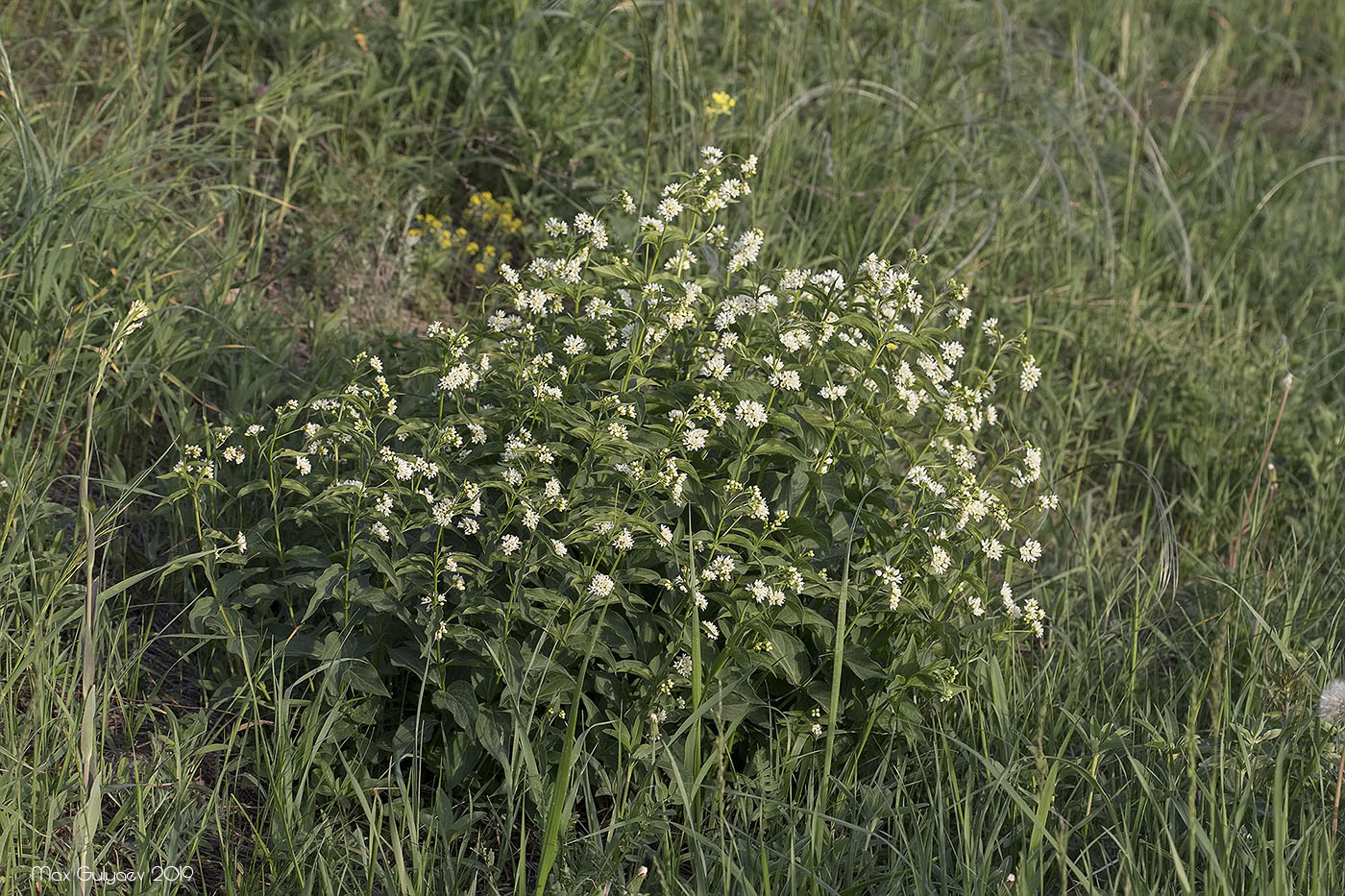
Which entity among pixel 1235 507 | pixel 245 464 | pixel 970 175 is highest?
pixel 970 175

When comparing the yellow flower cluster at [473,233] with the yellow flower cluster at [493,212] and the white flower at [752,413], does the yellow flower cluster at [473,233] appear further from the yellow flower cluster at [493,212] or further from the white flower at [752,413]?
the white flower at [752,413]

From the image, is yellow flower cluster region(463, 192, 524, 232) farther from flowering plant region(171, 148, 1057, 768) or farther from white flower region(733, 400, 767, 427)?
white flower region(733, 400, 767, 427)

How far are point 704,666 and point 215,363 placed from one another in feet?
5.43

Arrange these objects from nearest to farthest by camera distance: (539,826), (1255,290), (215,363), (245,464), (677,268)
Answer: (539,826) → (677,268) → (245,464) → (215,363) → (1255,290)

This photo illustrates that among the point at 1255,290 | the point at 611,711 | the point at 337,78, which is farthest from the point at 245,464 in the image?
the point at 1255,290

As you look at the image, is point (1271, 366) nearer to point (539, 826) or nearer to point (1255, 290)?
point (1255, 290)

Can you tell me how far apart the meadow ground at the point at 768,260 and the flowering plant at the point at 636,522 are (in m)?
0.13

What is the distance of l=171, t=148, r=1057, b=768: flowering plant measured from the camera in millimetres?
2125

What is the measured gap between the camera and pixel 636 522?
207 cm

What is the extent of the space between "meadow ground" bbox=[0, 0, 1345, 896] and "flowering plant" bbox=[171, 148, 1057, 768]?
0.13 m

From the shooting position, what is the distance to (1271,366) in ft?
12.0

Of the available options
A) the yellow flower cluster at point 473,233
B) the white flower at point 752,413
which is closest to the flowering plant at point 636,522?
the white flower at point 752,413

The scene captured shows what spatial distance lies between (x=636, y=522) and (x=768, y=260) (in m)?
1.68

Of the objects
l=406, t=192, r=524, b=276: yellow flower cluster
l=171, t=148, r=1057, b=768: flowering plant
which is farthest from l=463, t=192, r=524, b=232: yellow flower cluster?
l=171, t=148, r=1057, b=768: flowering plant
